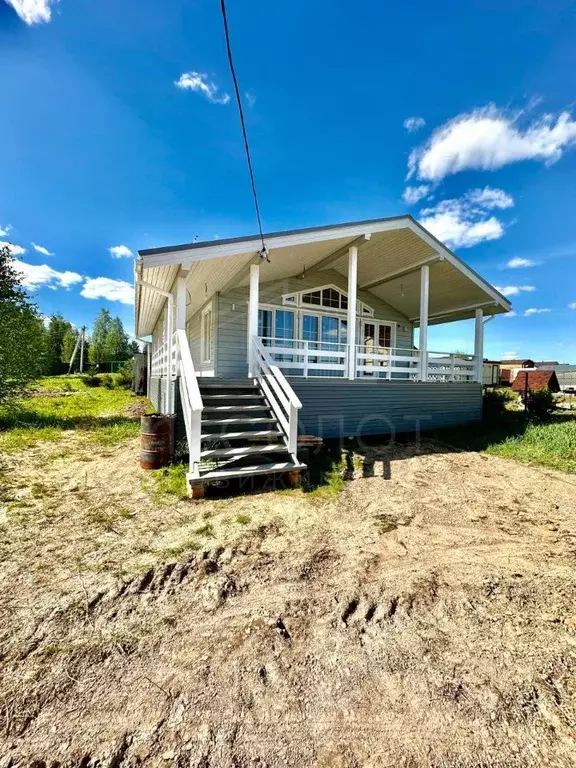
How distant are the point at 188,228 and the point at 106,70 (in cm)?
459

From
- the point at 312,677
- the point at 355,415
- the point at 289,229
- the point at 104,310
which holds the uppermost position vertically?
the point at 104,310

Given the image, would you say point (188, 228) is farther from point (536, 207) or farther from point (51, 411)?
point (536, 207)

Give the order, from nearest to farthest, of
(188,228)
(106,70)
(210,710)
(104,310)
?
1. (210,710)
2. (106,70)
3. (188,228)
4. (104,310)

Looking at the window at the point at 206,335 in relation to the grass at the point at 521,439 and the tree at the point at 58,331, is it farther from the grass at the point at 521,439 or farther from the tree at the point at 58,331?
the tree at the point at 58,331

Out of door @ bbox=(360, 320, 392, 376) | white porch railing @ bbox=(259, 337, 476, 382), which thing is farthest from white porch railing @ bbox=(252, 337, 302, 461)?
door @ bbox=(360, 320, 392, 376)

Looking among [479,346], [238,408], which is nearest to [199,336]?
[238,408]

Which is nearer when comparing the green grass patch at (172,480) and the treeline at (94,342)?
the green grass patch at (172,480)

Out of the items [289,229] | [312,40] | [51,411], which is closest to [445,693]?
[289,229]

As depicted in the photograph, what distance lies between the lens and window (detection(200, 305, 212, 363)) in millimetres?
9789

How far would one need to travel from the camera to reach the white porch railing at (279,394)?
17.8 feet

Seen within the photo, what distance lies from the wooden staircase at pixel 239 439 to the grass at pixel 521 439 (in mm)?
4890

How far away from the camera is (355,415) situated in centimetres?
804

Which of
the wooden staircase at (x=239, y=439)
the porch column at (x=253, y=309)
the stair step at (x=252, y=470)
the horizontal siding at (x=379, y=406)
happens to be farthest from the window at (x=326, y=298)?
the stair step at (x=252, y=470)

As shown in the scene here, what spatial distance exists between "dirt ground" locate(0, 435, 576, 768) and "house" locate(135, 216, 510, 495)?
1461 mm
